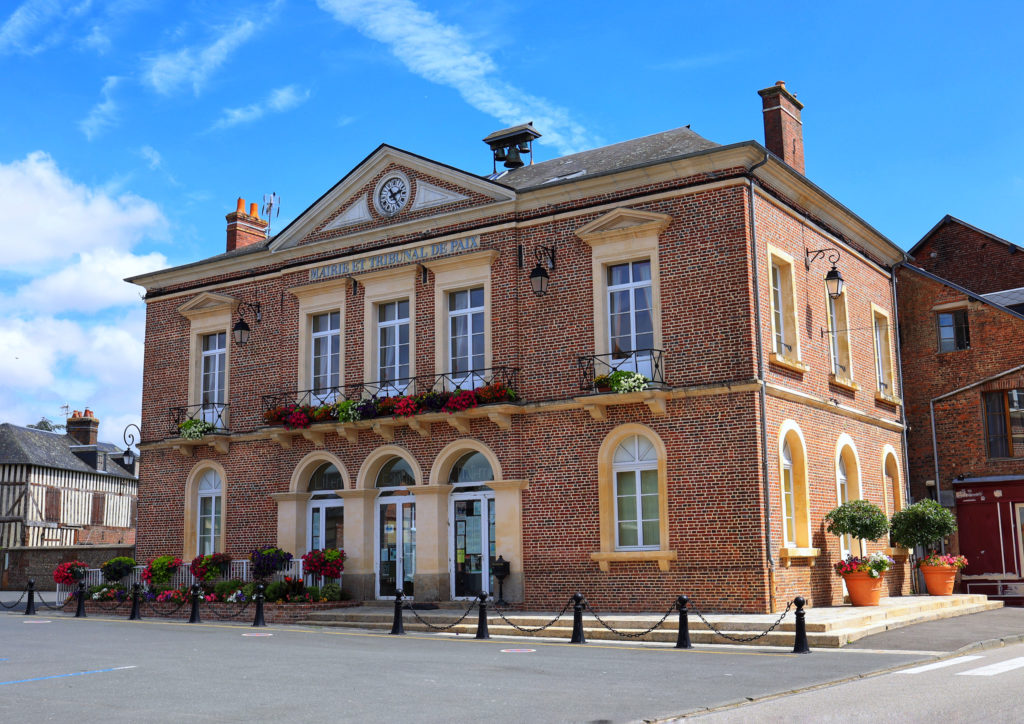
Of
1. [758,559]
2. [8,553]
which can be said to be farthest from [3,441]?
[758,559]

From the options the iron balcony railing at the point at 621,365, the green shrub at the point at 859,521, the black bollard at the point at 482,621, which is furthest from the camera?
the green shrub at the point at 859,521

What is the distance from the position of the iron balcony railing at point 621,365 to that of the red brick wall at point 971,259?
1406 cm

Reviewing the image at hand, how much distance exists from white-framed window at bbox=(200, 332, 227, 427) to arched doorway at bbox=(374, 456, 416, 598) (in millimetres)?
4943

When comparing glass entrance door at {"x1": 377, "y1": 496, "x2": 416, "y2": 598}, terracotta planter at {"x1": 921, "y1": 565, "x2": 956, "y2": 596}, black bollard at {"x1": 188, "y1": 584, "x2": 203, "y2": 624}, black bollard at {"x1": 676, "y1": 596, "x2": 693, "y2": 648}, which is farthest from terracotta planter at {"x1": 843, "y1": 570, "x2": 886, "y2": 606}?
black bollard at {"x1": 188, "y1": 584, "x2": 203, "y2": 624}

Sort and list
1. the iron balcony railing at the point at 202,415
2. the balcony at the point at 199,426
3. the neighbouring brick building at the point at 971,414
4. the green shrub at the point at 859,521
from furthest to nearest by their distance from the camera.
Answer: the iron balcony railing at the point at 202,415, the balcony at the point at 199,426, the neighbouring brick building at the point at 971,414, the green shrub at the point at 859,521

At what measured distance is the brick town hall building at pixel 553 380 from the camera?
16.5 meters

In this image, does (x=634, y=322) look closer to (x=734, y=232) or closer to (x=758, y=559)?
(x=734, y=232)

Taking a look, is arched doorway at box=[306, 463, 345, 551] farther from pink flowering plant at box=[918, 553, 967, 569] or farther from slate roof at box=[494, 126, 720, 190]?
pink flowering plant at box=[918, 553, 967, 569]

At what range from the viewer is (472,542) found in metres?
18.8

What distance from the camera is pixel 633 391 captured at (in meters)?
16.5

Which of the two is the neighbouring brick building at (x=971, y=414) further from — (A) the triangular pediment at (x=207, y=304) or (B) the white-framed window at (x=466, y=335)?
(A) the triangular pediment at (x=207, y=304)

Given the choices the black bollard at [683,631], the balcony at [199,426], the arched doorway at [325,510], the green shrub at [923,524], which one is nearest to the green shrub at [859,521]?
the green shrub at [923,524]

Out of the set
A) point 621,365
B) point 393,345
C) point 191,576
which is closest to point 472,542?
point 393,345

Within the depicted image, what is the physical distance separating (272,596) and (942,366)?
15369 millimetres
